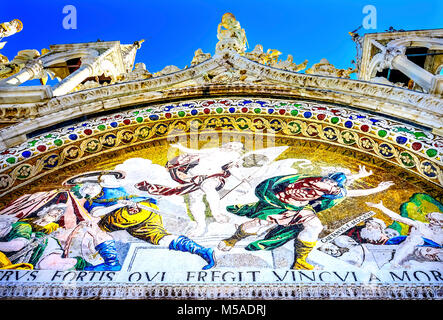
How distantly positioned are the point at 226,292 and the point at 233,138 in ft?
8.16

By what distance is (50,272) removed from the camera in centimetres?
284

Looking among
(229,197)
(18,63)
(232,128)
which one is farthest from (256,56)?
(18,63)

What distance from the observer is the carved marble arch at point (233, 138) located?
151 inches

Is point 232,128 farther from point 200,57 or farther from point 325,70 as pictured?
point 200,57

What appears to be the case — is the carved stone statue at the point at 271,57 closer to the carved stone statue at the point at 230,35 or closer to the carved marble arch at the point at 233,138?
the carved stone statue at the point at 230,35

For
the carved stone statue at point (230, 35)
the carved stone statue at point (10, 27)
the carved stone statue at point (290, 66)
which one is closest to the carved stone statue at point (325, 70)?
the carved stone statue at point (290, 66)

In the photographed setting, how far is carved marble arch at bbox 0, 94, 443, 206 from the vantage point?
12.6ft

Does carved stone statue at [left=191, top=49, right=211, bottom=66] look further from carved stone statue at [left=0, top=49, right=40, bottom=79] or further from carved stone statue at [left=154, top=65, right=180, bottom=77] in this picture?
carved stone statue at [left=0, top=49, right=40, bottom=79]

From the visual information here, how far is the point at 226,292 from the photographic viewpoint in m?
2.60

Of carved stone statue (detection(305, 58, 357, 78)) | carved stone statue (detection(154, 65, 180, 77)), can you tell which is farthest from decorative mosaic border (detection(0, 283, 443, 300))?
carved stone statue (detection(154, 65, 180, 77))

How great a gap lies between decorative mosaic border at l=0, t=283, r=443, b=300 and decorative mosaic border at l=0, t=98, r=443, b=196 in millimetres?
1417

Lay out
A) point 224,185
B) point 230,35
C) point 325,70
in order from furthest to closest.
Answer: point 230,35 → point 325,70 → point 224,185

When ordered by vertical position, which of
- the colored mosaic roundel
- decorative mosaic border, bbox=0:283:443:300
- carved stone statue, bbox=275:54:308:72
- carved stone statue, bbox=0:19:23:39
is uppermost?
carved stone statue, bbox=0:19:23:39

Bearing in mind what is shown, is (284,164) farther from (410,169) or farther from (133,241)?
(133,241)
